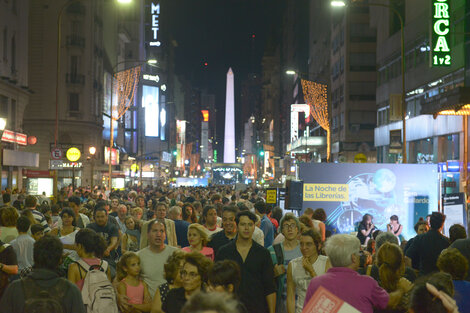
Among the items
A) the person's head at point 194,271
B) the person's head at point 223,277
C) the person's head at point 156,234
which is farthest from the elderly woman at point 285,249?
the person's head at point 223,277

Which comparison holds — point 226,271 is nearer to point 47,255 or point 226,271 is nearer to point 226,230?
point 47,255

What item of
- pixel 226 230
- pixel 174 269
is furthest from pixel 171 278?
pixel 226 230

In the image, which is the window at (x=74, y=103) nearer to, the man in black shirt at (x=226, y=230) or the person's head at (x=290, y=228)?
the man in black shirt at (x=226, y=230)

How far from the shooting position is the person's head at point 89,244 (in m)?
7.54

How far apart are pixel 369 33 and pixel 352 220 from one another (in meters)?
46.8

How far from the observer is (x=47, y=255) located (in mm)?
6078

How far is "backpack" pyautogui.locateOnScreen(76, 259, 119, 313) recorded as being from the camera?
6.93m

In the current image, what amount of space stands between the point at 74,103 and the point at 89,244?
188ft

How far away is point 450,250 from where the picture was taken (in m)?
6.90

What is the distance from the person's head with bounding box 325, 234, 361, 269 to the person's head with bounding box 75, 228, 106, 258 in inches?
113

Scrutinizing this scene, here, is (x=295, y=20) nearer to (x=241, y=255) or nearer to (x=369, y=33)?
(x=369, y=33)

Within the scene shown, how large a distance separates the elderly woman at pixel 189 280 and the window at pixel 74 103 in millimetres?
58803

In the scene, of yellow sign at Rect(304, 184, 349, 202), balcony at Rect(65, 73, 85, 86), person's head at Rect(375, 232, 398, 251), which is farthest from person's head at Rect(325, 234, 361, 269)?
balcony at Rect(65, 73, 85, 86)

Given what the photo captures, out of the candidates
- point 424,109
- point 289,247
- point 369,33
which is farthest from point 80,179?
point 289,247
